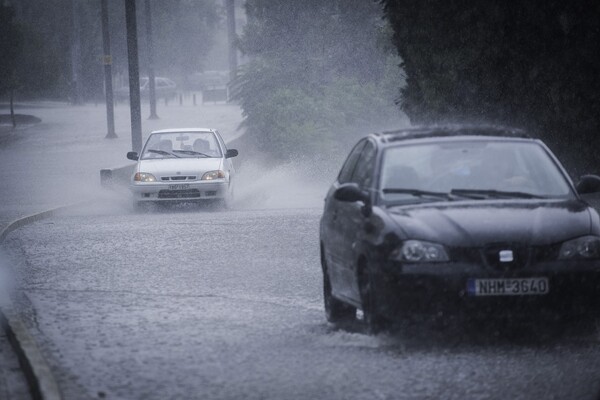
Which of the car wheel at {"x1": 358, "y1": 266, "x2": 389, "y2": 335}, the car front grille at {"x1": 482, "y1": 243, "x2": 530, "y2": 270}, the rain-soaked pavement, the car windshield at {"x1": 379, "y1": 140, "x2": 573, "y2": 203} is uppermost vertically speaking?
the car windshield at {"x1": 379, "y1": 140, "x2": 573, "y2": 203}

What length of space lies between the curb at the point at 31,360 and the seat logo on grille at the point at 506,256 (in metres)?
3.01

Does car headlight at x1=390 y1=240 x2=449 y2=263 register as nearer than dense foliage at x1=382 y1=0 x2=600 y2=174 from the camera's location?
Yes

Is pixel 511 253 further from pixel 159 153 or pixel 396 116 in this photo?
pixel 396 116

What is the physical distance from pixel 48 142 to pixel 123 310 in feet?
131

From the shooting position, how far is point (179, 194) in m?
25.5

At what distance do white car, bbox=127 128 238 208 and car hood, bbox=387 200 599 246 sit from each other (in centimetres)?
1587

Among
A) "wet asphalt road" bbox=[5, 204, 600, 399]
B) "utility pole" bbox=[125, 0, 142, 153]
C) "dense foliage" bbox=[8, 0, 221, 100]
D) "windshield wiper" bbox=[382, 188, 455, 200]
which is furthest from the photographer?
"dense foliage" bbox=[8, 0, 221, 100]

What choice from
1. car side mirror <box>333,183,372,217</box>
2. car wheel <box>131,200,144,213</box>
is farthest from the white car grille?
car side mirror <box>333,183,372,217</box>

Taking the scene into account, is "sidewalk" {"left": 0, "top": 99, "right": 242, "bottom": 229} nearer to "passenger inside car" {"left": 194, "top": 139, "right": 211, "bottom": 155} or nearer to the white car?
the white car

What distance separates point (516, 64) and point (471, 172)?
26.6ft

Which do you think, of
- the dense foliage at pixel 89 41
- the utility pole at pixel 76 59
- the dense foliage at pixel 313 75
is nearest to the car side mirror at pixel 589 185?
the dense foliage at pixel 313 75

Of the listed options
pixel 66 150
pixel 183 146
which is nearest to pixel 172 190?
pixel 183 146

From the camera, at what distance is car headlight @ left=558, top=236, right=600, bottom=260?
9273 millimetres

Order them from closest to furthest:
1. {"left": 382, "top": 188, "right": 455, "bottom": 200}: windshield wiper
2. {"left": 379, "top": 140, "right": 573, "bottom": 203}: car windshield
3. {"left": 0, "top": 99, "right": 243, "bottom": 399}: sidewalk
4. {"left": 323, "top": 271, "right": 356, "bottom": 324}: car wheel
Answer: {"left": 382, "top": 188, "right": 455, "bottom": 200}: windshield wiper → {"left": 379, "top": 140, "right": 573, "bottom": 203}: car windshield → {"left": 323, "top": 271, "right": 356, "bottom": 324}: car wheel → {"left": 0, "top": 99, "right": 243, "bottom": 399}: sidewalk
